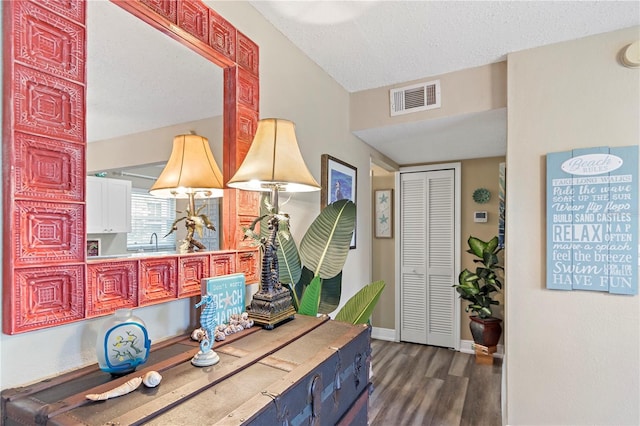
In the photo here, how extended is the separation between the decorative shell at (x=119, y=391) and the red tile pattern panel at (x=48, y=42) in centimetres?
80

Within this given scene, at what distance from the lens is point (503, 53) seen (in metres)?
2.13

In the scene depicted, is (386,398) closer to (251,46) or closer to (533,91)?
(533,91)

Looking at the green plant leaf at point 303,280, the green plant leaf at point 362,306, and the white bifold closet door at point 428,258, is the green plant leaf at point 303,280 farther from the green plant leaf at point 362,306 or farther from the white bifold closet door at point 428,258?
the white bifold closet door at point 428,258

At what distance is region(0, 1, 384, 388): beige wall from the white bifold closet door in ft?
3.54

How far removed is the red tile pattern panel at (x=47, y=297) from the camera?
2.56 feet

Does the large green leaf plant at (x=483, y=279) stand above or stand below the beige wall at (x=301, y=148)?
below

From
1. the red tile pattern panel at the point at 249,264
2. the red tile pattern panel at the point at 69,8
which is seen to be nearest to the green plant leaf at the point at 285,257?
the red tile pattern panel at the point at 249,264

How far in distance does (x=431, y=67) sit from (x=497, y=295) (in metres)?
2.61

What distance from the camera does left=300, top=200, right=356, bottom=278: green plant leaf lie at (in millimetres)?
1741

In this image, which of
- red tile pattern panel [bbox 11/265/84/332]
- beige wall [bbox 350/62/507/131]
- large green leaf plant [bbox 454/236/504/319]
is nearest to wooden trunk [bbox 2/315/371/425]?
red tile pattern panel [bbox 11/265/84/332]

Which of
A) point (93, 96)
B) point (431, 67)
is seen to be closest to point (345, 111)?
point (431, 67)

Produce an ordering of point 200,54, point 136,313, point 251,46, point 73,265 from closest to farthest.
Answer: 1. point 73,265
2. point 136,313
3. point 200,54
4. point 251,46

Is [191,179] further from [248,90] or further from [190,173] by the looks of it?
[248,90]

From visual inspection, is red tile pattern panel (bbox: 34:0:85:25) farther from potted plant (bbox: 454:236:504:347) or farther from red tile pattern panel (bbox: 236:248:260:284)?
potted plant (bbox: 454:236:504:347)
